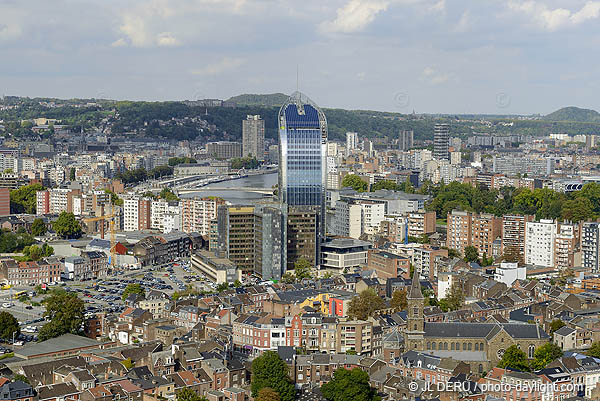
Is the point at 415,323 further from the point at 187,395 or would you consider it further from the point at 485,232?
the point at 485,232

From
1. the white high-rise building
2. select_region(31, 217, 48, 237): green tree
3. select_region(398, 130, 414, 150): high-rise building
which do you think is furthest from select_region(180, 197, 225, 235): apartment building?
select_region(398, 130, 414, 150): high-rise building

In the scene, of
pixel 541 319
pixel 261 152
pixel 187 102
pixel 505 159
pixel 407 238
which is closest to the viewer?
pixel 541 319

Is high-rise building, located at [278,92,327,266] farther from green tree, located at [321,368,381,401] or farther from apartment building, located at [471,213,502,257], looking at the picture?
green tree, located at [321,368,381,401]

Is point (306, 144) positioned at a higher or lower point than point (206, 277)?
higher

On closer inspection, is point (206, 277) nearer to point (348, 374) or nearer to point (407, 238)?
point (407, 238)

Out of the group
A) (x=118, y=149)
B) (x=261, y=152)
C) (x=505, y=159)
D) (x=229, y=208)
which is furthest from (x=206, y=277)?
(x=261, y=152)

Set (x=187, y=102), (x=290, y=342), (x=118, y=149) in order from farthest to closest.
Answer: (x=187, y=102) < (x=118, y=149) < (x=290, y=342)

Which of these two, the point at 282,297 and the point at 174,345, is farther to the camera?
the point at 282,297
